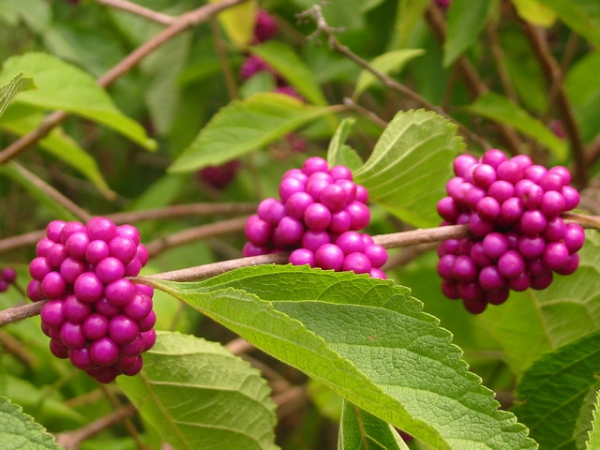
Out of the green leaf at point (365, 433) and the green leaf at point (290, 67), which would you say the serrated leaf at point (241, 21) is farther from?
the green leaf at point (365, 433)

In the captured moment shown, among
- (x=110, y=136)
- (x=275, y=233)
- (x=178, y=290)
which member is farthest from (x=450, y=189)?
(x=110, y=136)

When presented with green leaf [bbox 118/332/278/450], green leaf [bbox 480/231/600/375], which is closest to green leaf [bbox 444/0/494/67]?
green leaf [bbox 480/231/600/375]

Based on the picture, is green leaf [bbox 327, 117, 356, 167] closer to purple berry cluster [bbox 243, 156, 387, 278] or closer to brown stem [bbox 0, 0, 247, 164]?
purple berry cluster [bbox 243, 156, 387, 278]

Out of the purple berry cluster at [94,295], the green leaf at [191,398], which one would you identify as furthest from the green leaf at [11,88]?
the green leaf at [191,398]

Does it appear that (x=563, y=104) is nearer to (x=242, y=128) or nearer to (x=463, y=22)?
(x=463, y=22)

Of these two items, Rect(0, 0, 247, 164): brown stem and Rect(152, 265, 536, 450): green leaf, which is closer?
Rect(152, 265, 536, 450): green leaf

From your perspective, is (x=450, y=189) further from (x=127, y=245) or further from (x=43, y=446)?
(x=43, y=446)
